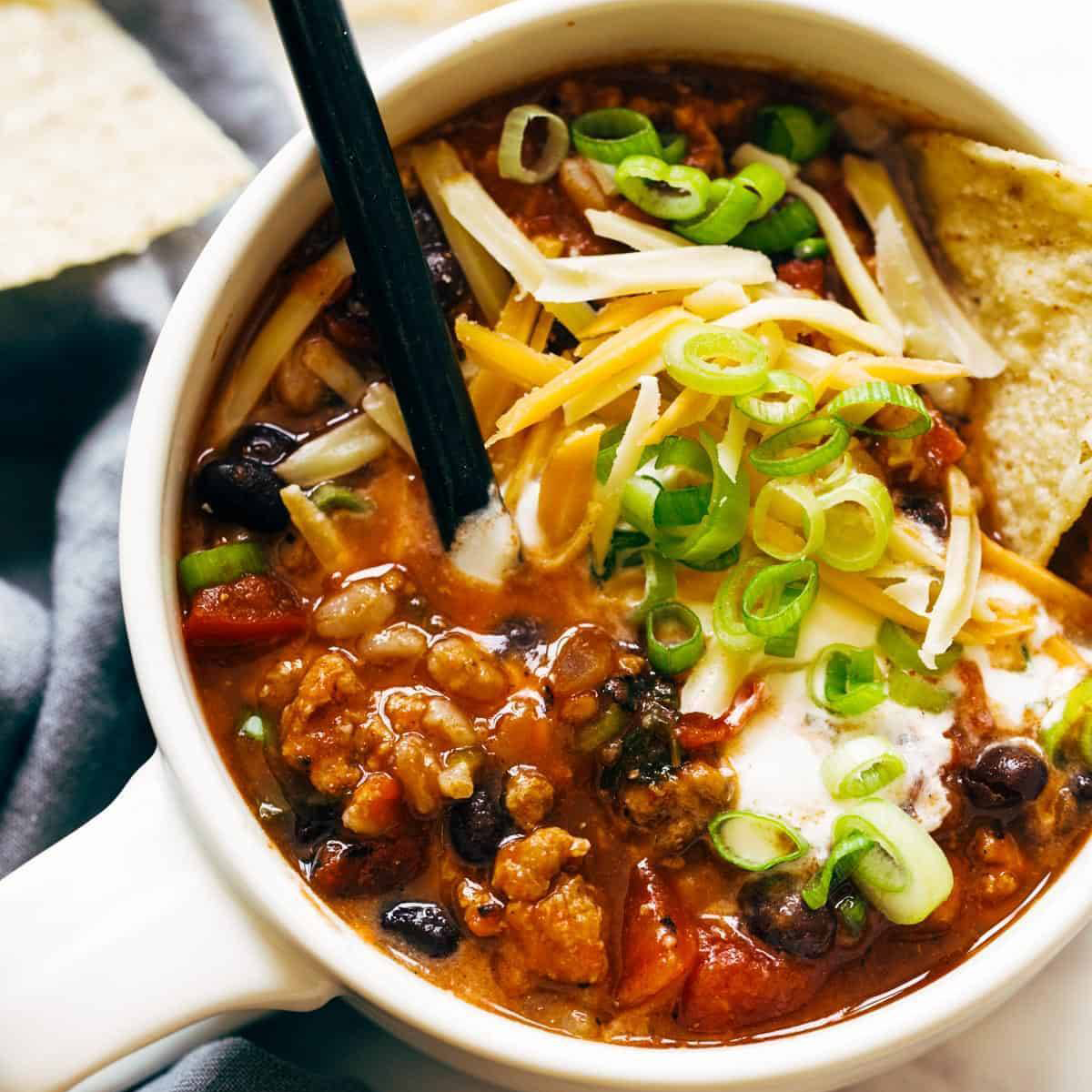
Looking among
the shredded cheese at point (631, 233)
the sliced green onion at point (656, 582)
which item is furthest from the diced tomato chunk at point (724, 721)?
the shredded cheese at point (631, 233)

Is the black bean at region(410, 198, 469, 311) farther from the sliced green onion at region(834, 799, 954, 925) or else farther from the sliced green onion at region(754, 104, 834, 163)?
the sliced green onion at region(834, 799, 954, 925)

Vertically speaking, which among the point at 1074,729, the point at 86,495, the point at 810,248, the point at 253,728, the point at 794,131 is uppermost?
the point at 794,131

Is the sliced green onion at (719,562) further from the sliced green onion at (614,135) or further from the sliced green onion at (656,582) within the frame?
the sliced green onion at (614,135)

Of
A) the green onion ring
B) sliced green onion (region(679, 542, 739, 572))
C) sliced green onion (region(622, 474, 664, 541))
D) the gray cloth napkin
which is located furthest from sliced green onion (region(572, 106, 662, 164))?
the green onion ring

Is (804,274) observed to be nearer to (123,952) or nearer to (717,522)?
(717,522)

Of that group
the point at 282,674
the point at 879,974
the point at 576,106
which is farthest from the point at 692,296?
the point at 879,974

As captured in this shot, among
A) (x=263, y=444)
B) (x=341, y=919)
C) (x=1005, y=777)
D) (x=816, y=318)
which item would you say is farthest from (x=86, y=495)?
(x=1005, y=777)

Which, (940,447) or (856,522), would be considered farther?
(940,447)
